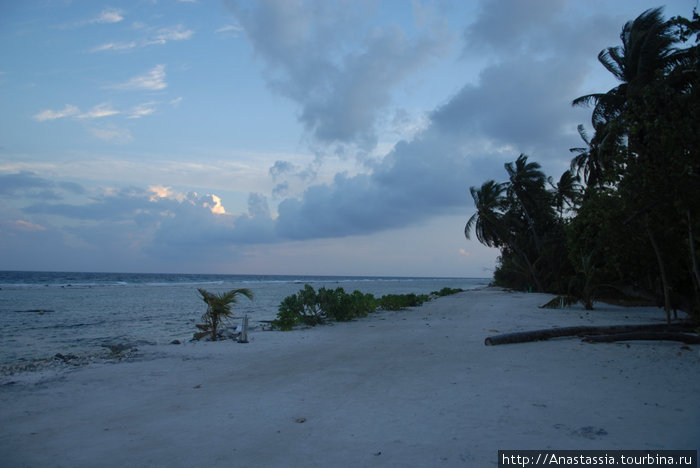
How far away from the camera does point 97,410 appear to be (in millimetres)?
4598

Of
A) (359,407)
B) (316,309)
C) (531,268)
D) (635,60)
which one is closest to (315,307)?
(316,309)

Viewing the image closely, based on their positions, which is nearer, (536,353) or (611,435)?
(611,435)

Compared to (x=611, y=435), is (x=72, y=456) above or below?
below

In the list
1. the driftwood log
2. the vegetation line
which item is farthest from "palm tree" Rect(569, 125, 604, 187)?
the driftwood log

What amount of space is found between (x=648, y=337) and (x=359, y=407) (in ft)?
19.3

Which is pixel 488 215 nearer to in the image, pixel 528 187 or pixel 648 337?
pixel 528 187

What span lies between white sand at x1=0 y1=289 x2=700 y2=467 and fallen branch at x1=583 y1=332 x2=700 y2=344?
6.0 inches

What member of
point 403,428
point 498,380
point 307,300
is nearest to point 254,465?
point 403,428

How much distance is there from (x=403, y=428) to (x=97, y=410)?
3.54 meters

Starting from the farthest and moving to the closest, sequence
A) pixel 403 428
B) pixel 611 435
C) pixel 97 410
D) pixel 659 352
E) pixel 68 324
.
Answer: pixel 68 324 < pixel 659 352 < pixel 97 410 < pixel 403 428 < pixel 611 435

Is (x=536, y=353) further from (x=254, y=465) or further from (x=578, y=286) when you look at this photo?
(x=578, y=286)

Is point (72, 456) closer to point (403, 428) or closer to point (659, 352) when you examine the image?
point (403, 428)

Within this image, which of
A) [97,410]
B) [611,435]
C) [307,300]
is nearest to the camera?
[611,435]

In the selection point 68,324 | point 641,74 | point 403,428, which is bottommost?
point 68,324
